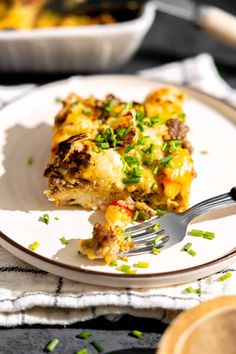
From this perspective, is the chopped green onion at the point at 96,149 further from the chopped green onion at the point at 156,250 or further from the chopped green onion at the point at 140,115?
the chopped green onion at the point at 156,250

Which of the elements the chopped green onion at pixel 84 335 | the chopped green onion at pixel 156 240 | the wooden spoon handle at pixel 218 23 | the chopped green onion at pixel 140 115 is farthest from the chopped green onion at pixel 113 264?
the wooden spoon handle at pixel 218 23

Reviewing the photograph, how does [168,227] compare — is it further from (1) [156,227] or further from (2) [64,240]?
(2) [64,240]

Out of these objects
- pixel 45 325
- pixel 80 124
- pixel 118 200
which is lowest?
pixel 45 325

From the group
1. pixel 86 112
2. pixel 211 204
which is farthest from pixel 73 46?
pixel 211 204

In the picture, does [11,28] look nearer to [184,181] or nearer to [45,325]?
[184,181]

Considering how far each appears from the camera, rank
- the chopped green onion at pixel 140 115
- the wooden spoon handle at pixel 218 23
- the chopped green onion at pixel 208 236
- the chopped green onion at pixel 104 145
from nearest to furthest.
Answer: the chopped green onion at pixel 208 236
the chopped green onion at pixel 104 145
the chopped green onion at pixel 140 115
the wooden spoon handle at pixel 218 23

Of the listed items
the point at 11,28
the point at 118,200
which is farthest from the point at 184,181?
the point at 11,28

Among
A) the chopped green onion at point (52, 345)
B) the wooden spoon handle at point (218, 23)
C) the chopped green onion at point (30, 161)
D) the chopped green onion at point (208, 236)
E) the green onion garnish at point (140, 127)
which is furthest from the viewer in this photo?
the wooden spoon handle at point (218, 23)
